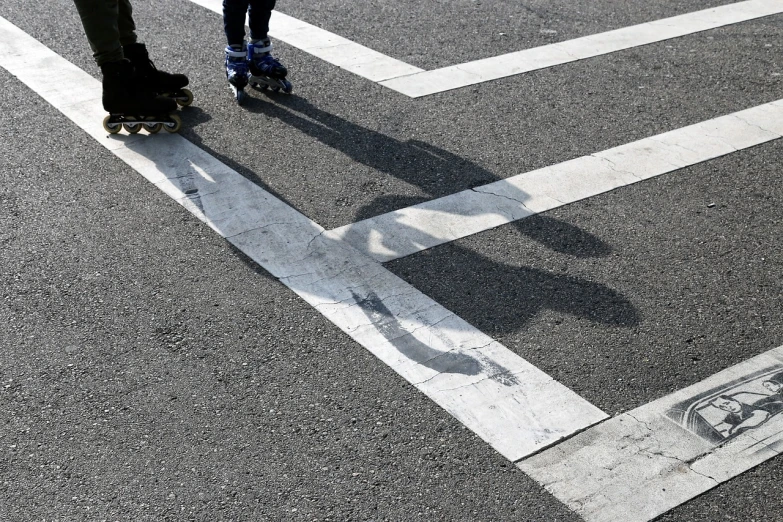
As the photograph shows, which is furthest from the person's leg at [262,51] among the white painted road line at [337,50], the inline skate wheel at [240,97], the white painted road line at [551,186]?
the white painted road line at [551,186]

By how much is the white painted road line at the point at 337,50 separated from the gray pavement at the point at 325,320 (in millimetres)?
196

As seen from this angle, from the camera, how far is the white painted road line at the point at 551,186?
15.3 feet

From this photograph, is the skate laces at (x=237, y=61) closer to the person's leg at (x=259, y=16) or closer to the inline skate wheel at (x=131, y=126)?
the person's leg at (x=259, y=16)

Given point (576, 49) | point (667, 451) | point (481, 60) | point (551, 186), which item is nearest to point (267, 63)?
point (481, 60)

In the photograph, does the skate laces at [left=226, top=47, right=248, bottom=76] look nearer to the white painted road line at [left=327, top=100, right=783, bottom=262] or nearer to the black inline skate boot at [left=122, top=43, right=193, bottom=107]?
the black inline skate boot at [left=122, top=43, right=193, bottom=107]

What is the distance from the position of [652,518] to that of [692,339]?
3.76 feet

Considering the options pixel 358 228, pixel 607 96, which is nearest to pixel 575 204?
pixel 358 228

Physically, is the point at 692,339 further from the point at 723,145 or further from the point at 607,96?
the point at 607,96

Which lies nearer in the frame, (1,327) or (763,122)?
(1,327)

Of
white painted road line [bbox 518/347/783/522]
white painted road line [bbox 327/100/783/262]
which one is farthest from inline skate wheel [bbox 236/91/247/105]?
white painted road line [bbox 518/347/783/522]

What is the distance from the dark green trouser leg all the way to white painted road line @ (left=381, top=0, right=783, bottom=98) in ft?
6.99

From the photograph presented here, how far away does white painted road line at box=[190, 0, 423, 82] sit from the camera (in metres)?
7.02

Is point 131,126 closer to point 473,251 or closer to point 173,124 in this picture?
point 173,124

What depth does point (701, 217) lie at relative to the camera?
4.86 meters
